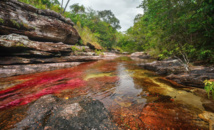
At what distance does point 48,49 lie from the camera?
7.02m

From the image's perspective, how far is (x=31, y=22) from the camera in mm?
7238

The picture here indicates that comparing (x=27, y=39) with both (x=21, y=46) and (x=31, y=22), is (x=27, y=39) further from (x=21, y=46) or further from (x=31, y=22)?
(x=31, y=22)

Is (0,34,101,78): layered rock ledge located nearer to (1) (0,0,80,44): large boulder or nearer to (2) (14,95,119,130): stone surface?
(1) (0,0,80,44): large boulder

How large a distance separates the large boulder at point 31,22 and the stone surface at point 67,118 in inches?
290

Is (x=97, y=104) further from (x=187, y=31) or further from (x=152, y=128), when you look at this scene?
(x=187, y=31)

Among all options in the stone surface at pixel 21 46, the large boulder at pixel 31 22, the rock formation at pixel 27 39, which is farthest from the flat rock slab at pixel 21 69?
the large boulder at pixel 31 22

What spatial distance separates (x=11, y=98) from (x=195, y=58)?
8.60 meters

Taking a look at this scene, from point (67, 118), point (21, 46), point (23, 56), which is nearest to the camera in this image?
point (67, 118)

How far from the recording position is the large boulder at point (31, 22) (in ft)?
18.8

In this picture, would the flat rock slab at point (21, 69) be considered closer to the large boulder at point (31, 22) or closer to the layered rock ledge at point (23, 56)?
the layered rock ledge at point (23, 56)

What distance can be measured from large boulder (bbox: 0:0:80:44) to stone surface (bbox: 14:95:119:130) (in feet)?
24.1

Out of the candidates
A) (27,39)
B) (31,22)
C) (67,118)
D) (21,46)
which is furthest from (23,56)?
(67,118)

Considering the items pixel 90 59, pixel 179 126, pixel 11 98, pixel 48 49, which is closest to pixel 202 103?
pixel 179 126

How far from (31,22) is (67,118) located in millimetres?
9408
